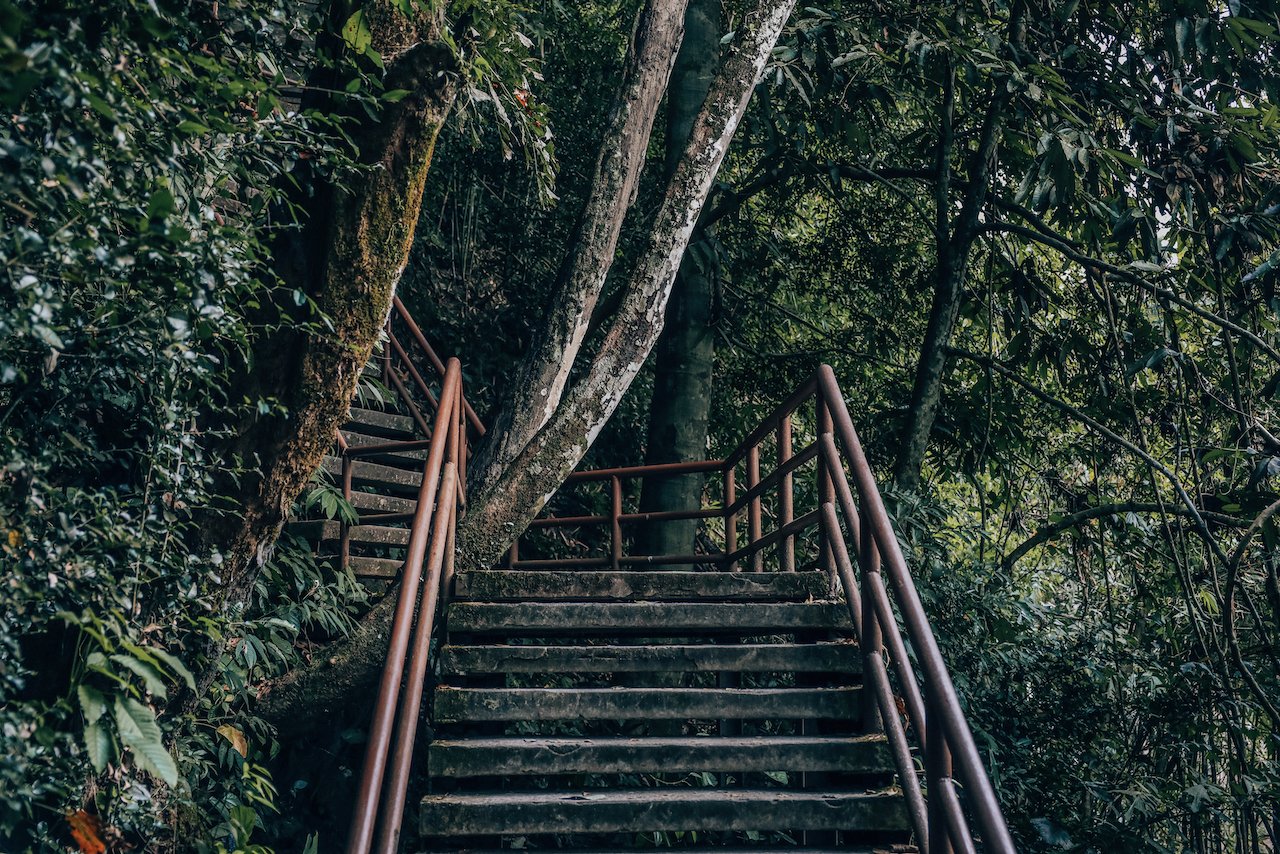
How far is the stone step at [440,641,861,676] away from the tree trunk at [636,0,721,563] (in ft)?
9.44

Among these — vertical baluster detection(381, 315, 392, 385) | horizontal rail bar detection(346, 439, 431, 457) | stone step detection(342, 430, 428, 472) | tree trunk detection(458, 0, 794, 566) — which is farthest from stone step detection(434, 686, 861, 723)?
vertical baluster detection(381, 315, 392, 385)

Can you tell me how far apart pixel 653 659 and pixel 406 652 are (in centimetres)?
102

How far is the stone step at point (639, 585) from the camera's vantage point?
4.06m

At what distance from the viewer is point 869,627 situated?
3.46 meters

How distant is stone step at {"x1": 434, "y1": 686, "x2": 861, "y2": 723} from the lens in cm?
351

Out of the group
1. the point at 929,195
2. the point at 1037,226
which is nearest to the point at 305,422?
the point at 1037,226

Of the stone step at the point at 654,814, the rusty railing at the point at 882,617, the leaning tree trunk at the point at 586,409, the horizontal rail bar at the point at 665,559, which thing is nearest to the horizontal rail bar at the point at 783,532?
the rusty railing at the point at 882,617

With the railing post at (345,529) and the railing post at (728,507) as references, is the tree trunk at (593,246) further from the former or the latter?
the railing post at (345,529)

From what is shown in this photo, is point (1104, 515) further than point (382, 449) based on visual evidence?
No

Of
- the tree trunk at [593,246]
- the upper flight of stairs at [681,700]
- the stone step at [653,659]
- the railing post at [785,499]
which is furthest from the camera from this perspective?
the tree trunk at [593,246]

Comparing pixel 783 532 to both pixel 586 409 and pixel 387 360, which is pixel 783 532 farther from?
pixel 387 360

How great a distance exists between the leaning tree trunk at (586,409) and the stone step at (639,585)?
0.30 m

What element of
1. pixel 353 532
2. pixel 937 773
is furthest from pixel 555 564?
pixel 937 773

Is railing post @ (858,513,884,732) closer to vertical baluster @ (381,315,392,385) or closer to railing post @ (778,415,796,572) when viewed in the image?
railing post @ (778,415,796,572)
